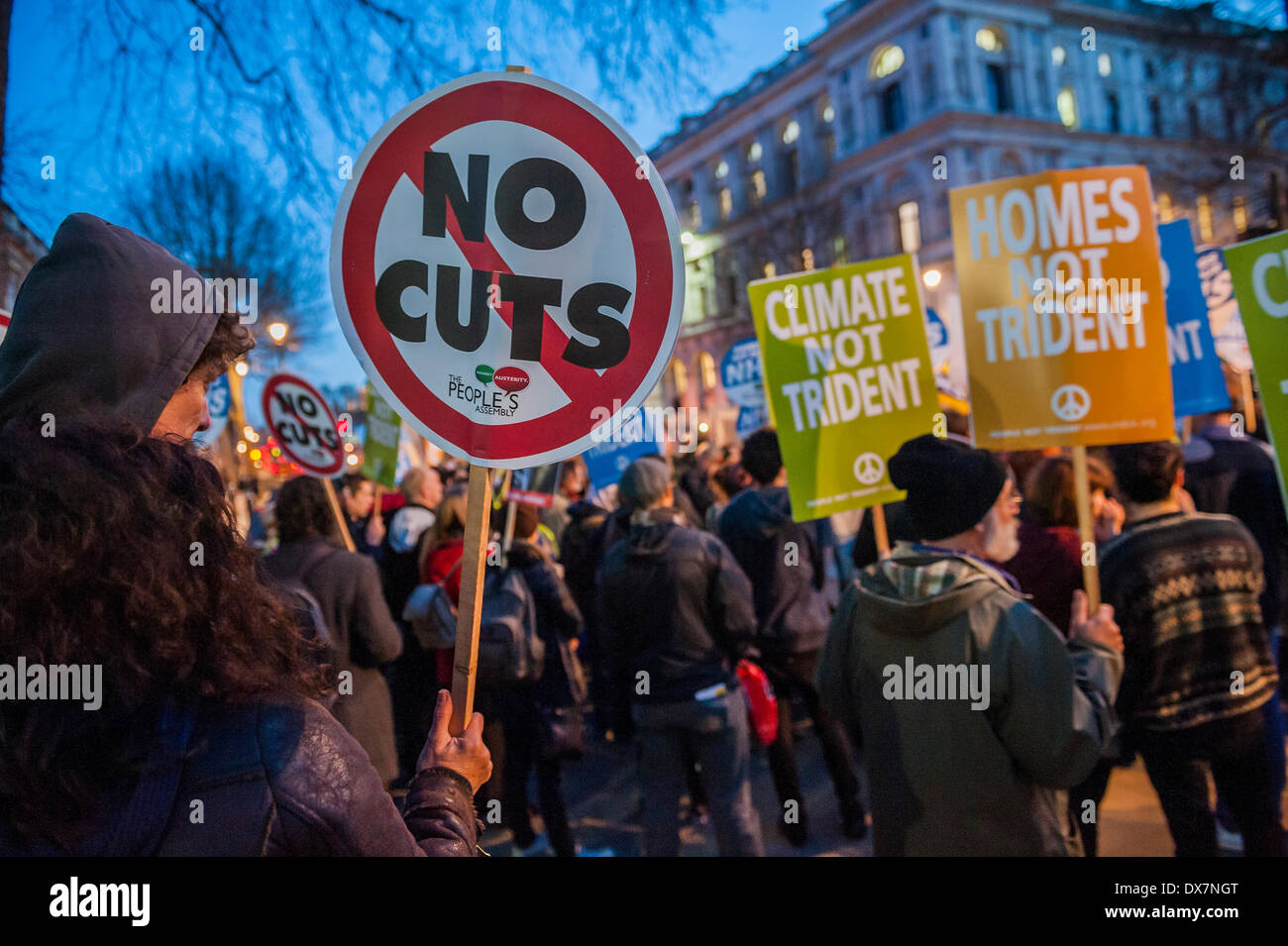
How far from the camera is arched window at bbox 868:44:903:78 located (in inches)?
1435

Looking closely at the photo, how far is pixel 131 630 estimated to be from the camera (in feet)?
3.73

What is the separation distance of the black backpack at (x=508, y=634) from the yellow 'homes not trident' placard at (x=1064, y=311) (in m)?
2.32

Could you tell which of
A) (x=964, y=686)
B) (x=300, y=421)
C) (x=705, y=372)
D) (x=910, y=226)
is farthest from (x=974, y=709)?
(x=705, y=372)

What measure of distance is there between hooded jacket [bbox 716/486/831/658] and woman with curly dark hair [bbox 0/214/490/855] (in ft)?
12.9

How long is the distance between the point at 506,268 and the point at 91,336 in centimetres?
73

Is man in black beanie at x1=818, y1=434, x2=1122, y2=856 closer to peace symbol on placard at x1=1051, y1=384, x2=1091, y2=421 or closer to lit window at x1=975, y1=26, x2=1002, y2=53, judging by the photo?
peace symbol on placard at x1=1051, y1=384, x2=1091, y2=421

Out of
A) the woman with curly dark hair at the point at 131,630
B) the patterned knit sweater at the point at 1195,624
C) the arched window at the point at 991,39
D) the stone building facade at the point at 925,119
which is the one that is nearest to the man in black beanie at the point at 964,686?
the patterned knit sweater at the point at 1195,624

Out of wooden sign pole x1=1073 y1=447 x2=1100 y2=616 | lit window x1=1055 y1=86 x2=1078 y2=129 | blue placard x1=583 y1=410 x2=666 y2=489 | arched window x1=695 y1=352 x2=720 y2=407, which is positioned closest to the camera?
wooden sign pole x1=1073 y1=447 x2=1100 y2=616

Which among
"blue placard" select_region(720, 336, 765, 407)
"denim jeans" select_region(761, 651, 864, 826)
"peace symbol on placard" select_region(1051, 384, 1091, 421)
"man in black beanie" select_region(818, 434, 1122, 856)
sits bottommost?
"denim jeans" select_region(761, 651, 864, 826)

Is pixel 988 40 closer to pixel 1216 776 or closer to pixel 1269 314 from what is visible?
pixel 1269 314

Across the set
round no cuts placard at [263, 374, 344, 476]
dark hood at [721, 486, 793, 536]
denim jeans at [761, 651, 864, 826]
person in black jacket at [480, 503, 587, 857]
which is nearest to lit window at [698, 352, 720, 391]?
round no cuts placard at [263, 374, 344, 476]

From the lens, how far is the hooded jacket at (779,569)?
16.4 feet
